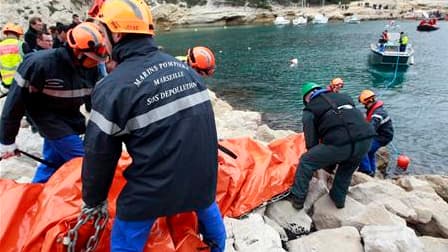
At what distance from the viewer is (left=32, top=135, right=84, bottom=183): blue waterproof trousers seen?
403 centimetres

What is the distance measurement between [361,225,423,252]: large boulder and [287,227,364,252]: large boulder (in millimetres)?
117

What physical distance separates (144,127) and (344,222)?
3388mm

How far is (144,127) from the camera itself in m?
2.31

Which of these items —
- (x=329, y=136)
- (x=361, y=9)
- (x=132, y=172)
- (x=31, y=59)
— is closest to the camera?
(x=132, y=172)

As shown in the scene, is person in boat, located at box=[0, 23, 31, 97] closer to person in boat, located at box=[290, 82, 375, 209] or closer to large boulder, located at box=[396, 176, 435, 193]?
person in boat, located at box=[290, 82, 375, 209]

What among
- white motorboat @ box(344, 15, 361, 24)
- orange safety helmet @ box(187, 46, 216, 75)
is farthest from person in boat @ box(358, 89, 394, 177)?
white motorboat @ box(344, 15, 361, 24)

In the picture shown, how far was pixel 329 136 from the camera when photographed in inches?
192

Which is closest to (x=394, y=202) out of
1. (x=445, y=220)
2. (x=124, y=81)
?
(x=445, y=220)

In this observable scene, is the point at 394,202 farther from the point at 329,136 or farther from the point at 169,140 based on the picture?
the point at 169,140

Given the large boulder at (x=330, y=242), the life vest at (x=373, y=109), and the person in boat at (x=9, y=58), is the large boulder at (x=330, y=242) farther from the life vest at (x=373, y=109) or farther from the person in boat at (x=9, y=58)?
the person in boat at (x=9, y=58)

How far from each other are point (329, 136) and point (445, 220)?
6.61 feet

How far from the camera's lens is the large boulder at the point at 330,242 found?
4.15m

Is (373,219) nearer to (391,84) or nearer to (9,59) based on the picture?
(9,59)

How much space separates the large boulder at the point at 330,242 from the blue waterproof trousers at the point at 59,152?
2519mm
